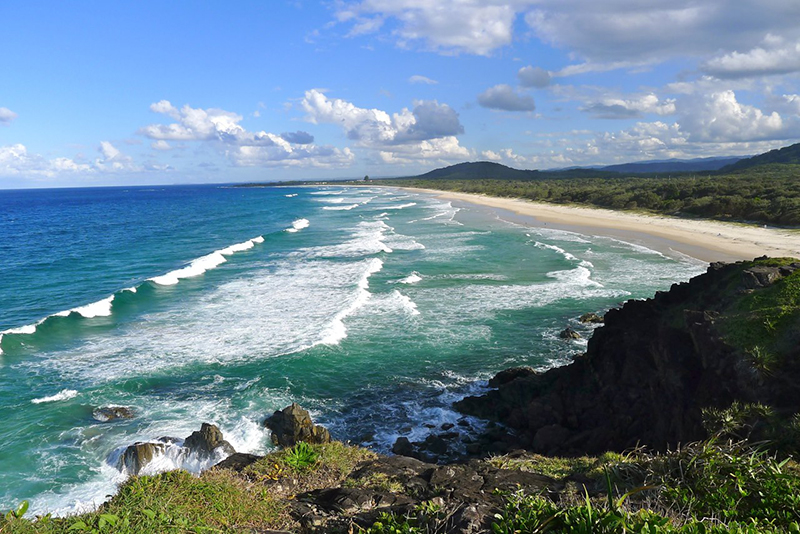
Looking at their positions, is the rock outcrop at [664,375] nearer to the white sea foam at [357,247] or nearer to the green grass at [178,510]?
the green grass at [178,510]

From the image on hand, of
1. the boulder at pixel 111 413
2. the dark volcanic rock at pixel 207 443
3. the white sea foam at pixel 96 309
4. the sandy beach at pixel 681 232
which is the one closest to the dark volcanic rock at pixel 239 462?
the dark volcanic rock at pixel 207 443

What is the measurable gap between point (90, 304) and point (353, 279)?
48.7ft

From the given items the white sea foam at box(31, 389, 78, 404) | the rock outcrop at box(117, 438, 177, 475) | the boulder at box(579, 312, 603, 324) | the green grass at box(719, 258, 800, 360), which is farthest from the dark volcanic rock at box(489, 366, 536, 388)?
the white sea foam at box(31, 389, 78, 404)

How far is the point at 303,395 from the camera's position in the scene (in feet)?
53.1

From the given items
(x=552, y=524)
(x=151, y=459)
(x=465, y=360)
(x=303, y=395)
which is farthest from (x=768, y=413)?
(x=151, y=459)

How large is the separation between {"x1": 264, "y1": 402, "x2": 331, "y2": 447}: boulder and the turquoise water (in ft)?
2.40

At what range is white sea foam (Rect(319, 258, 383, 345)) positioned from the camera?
67.9 feet

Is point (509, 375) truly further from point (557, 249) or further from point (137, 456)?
point (557, 249)

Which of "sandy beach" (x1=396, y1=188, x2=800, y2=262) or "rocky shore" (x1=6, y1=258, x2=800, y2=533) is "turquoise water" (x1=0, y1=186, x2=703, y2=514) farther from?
"sandy beach" (x1=396, y1=188, x2=800, y2=262)

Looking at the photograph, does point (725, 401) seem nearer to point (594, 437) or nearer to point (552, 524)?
point (594, 437)

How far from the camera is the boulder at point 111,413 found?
1459 cm

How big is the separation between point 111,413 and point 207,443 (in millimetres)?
4500

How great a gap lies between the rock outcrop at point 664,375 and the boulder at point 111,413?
1038 centimetres

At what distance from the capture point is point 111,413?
14.8 m
